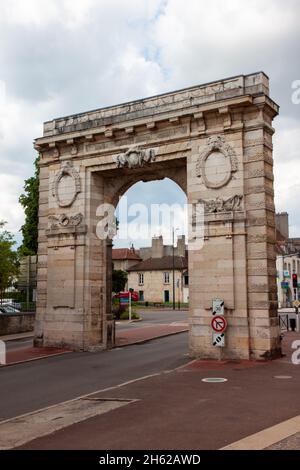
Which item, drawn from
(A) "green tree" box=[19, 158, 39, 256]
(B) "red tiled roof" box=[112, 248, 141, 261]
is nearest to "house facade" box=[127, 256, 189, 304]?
(B) "red tiled roof" box=[112, 248, 141, 261]

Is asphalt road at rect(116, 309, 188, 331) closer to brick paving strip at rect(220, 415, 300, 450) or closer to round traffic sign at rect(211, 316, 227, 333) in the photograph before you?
round traffic sign at rect(211, 316, 227, 333)

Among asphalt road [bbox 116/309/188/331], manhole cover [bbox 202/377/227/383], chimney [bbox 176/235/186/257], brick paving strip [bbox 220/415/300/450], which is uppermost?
chimney [bbox 176/235/186/257]

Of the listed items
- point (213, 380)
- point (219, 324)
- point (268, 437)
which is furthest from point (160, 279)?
point (268, 437)

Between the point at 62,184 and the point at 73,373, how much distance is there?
848 cm

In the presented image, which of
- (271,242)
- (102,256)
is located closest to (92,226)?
(102,256)

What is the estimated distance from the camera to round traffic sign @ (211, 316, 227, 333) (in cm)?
1495

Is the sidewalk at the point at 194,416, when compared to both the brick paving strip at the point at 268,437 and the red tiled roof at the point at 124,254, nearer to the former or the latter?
the brick paving strip at the point at 268,437

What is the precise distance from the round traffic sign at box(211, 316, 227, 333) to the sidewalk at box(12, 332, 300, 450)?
6.55 ft

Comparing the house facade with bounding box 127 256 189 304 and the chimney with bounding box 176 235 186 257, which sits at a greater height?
the chimney with bounding box 176 235 186 257

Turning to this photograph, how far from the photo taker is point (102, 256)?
1977cm

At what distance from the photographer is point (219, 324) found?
15000 mm

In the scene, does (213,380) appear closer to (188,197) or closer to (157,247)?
(188,197)

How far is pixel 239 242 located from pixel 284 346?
219 inches

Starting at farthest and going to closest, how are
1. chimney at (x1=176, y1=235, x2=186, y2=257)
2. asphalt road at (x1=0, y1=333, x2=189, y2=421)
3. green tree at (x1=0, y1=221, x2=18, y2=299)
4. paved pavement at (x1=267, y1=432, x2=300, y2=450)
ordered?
chimney at (x1=176, y1=235, x2=186, y2=257) < green tree at (x1=0, y1=221, x2=18, y2=299) < asphalt road at (x1=0, y1=333, x2=189, y2=421) < paved pavement at (x1=267, y1=432, x2=300, y2=450)
